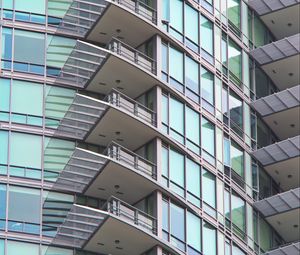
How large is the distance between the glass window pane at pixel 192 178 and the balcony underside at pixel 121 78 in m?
3.48

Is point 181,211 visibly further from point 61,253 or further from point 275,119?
point 275,119

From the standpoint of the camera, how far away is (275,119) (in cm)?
7338

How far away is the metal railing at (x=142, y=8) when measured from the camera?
218 ft

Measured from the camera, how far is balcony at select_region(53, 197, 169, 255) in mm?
61781

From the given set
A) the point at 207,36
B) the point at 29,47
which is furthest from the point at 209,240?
the point at 29,47

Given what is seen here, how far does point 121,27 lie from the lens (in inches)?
2625

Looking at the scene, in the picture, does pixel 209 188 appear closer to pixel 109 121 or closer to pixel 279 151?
pixel 109 121

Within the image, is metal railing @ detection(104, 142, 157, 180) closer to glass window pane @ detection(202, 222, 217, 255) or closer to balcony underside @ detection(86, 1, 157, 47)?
glass window pane @ detection(202, 222, 217, 255)

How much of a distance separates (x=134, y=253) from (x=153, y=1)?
10739 millimetres

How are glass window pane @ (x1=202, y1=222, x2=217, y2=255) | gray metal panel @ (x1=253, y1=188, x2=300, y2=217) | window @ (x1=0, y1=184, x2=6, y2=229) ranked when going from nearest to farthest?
window @ (x1=0, y1=184, x2=6, y2=229), glass window pane @ (x1=202, y1=222, x2=217, y2=255), gray metal panel @ (x1=253, y1=188, x2=300, y2=217)

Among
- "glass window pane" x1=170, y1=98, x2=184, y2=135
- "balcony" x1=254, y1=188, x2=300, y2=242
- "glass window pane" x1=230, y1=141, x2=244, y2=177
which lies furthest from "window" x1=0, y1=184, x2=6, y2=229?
"balcony" x1=254, y1=188, x2=300, y2=242

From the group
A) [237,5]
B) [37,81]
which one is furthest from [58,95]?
[237,5]

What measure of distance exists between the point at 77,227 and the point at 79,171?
237 centimetres

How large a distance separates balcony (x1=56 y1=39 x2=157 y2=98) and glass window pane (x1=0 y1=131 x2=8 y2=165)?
10.8ft
